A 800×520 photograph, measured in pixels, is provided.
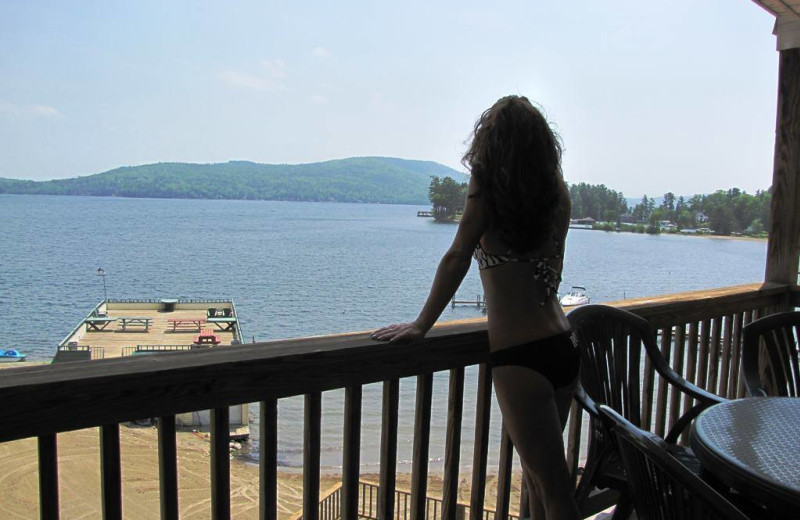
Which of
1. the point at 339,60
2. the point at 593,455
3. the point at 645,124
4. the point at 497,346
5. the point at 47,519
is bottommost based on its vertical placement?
the point at 593,455

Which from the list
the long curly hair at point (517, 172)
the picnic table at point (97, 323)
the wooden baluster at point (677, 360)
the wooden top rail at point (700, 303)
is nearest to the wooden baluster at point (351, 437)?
the long curly hair at point (517, 172)

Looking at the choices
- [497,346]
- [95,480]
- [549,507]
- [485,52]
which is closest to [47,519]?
[497,346]

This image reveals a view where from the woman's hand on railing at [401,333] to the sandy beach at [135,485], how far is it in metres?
12.1

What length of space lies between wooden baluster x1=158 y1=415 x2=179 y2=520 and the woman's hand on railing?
0.54 metres

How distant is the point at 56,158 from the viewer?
88812 millimetres

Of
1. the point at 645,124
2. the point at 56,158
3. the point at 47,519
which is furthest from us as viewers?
the point at 56,158

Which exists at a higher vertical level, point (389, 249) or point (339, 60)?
point (339, 60)

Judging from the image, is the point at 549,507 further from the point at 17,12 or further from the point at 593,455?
the point at 17,12

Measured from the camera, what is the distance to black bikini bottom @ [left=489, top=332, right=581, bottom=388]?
1.55 m

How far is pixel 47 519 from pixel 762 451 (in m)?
1.58

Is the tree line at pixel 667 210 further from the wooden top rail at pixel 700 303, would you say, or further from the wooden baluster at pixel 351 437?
the wooden baluster at pixel 351 437

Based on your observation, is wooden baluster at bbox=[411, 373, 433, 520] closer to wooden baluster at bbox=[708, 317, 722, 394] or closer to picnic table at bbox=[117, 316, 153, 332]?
wooden baluster at bbox=[708, 317, 722, 394]

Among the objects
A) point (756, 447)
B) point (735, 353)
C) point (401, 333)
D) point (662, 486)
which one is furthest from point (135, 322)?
point (662, 486)

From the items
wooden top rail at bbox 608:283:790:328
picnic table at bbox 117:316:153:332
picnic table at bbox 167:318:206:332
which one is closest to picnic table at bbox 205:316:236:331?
picnic table at bbox 167:318:206:332
